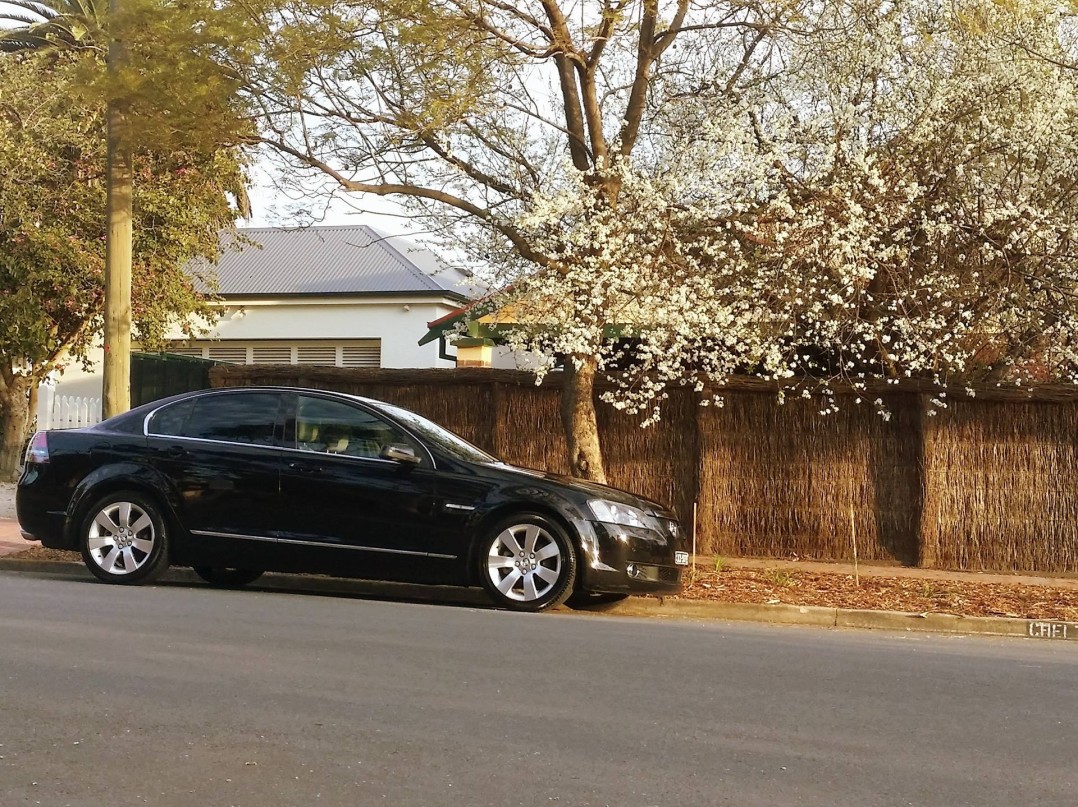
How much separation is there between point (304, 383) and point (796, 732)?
9.77 metres

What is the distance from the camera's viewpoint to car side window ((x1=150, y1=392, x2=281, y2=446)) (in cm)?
1016

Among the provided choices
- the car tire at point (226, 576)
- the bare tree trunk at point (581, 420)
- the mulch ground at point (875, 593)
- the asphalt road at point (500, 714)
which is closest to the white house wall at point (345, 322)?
the bare tree trunk at point (581, 420)

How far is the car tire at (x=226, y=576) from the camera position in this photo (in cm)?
1064

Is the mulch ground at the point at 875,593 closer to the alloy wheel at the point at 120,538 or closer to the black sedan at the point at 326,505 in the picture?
the black sedan at the point at 326,505

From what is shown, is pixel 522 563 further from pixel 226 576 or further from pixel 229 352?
pixel 229 352

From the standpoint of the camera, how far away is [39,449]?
10430 millimetres

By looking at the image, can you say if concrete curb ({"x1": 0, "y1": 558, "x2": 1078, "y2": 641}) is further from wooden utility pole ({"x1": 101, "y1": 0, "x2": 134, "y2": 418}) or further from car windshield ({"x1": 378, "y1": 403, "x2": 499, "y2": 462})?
wooden utility pole ({"x1": 101, "y1": 0, "x2": 134, "y2": 418})

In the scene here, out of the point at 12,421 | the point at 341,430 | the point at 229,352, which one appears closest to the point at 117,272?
the point at 341,430

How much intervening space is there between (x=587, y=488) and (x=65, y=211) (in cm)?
1222

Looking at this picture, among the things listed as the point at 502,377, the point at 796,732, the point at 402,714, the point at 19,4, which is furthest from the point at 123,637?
the point at 19,4

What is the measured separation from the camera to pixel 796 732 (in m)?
5.65

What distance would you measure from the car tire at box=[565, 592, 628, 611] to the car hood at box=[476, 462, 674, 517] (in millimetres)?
778

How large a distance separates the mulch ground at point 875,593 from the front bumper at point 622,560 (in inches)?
35.3

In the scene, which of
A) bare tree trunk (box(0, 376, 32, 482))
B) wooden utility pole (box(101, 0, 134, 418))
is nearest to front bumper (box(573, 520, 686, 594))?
wooden utility pole (box(101, 0, 134, 418))
